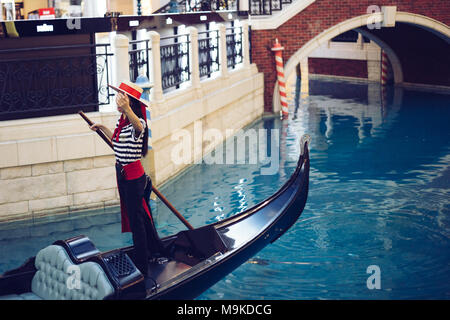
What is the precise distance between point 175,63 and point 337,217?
3206 millimetres

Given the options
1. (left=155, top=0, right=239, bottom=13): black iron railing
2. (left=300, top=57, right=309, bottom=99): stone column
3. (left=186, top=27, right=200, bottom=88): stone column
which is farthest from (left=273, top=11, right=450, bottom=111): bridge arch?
(left=186, top=27, right=200, bottom=88): stone column

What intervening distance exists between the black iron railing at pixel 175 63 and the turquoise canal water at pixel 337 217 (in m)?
1.13

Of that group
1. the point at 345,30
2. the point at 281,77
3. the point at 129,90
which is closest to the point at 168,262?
the point at 129,90

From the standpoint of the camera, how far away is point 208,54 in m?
9.96

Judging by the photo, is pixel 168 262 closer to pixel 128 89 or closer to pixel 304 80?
pixel 128 89

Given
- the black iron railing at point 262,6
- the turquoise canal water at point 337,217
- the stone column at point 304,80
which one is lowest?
the turquoise canal water at point 337,217

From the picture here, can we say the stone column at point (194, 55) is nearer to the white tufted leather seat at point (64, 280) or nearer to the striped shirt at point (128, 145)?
the striped shirt at point (128, 145)

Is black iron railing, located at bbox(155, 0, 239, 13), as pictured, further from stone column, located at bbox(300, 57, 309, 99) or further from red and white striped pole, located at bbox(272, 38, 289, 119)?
stone column, located at bbox(300, 57, 309, 99)

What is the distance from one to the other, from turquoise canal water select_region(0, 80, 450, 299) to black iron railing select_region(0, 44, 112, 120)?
3.51 feet

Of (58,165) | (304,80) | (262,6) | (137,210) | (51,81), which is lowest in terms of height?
(304,80)

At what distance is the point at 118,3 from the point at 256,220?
971 centimetres

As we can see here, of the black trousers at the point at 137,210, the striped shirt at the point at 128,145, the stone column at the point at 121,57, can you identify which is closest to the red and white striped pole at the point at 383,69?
the stone column at the point at 121,57

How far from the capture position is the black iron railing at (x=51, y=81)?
6352mm
